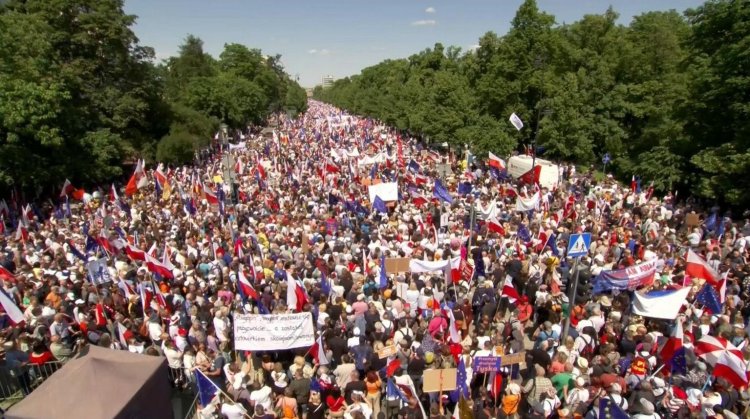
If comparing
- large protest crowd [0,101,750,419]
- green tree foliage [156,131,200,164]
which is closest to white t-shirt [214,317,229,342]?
large protest crowd [0,101,750,419]

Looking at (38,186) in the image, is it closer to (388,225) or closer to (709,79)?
(388,225)

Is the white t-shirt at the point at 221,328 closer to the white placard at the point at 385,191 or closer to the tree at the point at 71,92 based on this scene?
the white placard at the point at 385,191

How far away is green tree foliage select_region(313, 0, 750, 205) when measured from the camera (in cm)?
2034

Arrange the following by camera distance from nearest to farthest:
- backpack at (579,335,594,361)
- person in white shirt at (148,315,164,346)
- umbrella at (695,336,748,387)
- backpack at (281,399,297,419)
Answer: umbrella at (695,336,748,387) < backpack at (281,399,297,419) < backpack at (579,335,594,361) < person in white shirt at (148,315,164,346)

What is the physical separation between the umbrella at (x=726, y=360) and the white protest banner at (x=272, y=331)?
6.21 meters

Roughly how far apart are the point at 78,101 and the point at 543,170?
2679 centimetres

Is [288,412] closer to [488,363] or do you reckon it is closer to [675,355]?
[488,363]

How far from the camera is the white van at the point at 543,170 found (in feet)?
75.7

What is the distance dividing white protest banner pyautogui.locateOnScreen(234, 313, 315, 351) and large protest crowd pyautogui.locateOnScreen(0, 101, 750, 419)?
26 centimetres

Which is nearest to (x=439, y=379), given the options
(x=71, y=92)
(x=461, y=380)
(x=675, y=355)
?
(x=461, y=380)

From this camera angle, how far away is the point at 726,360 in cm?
675

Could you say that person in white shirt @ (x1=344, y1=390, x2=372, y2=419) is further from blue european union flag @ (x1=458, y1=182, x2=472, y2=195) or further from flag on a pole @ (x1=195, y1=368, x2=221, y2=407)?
blue european union flag @ (x1=458, y1=182, x2=472, y2=195)

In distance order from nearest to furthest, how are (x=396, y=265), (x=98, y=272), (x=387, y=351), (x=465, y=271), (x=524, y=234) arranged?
1. (x=387, y=351)
2. (x=465, y=271)
3. (x=396, y=265)
4. (x=98, y=272)
5. (x=524, y=234)

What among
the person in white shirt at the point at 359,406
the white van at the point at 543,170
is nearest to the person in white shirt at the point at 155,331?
the person in white shirt at the point at 359,406
